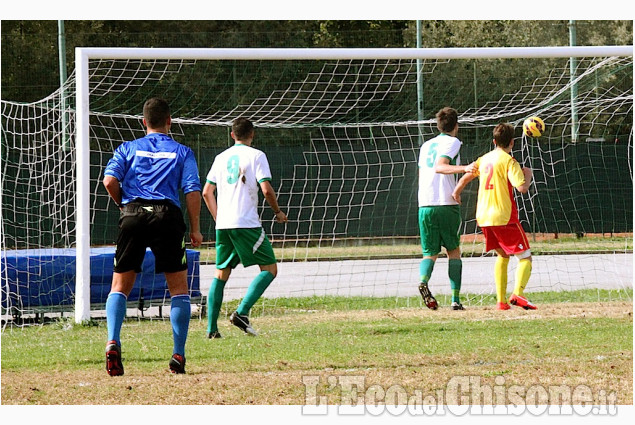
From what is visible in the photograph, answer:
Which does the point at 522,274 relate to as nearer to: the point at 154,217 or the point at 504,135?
the point at 504,135

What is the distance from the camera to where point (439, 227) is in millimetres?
9445

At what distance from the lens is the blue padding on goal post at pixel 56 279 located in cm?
914

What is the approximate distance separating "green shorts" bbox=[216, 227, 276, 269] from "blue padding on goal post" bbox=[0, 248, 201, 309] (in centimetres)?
158

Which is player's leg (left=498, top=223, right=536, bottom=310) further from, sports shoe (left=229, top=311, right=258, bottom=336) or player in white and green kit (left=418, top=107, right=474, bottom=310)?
sports shoe (left=229, top=311, right=258, bottom=336)

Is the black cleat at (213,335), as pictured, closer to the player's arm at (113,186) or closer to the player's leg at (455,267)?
the player's arm at (113,186)

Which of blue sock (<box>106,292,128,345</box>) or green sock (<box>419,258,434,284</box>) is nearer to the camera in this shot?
blue sock (<box>106,292,128,345</box>)

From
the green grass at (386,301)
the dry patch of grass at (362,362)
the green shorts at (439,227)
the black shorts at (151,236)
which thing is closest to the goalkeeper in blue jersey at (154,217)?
the black shorts at (151,236)

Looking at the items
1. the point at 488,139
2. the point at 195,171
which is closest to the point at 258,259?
the point at 195,171

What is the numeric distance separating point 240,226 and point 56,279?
8.02 feet

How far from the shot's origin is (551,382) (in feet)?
18.7

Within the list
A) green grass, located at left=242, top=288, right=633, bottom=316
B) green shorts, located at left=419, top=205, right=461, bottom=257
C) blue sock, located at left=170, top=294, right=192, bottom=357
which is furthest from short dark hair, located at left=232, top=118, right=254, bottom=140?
green grass, located at left=242, top=288, right=633, bottom=316

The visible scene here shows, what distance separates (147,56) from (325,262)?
6.85 m

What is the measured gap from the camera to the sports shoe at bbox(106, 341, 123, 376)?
6047 mm
